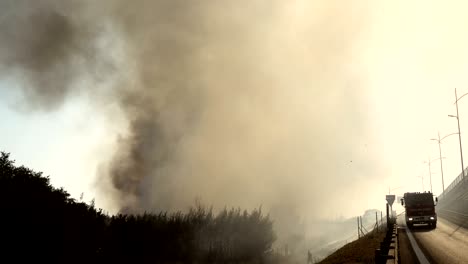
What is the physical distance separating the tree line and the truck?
36735mm

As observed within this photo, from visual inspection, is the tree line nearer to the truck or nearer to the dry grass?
the dry grass

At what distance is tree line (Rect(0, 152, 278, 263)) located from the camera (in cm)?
3712

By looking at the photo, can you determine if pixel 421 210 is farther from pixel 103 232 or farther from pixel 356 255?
pixel 103 232

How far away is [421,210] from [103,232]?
4601 centimetres

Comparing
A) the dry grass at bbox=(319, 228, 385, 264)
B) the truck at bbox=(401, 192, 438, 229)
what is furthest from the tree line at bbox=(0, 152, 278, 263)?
the truck at bbox=(401, 192, 438, 229)

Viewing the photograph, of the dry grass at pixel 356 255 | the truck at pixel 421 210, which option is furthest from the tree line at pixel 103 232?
the truck at pixel 421 210

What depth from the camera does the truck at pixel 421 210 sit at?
37438mm

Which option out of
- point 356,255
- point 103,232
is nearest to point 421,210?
point 356,255

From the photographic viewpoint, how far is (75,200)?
2330 inches

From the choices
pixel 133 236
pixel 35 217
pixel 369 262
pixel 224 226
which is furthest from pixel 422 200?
pixel 224 226

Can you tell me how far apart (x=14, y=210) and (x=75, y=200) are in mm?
23609

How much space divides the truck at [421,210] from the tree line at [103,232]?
3673cm

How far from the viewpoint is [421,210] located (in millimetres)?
37688

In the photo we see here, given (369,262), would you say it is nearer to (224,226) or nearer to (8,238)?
(8,238)
